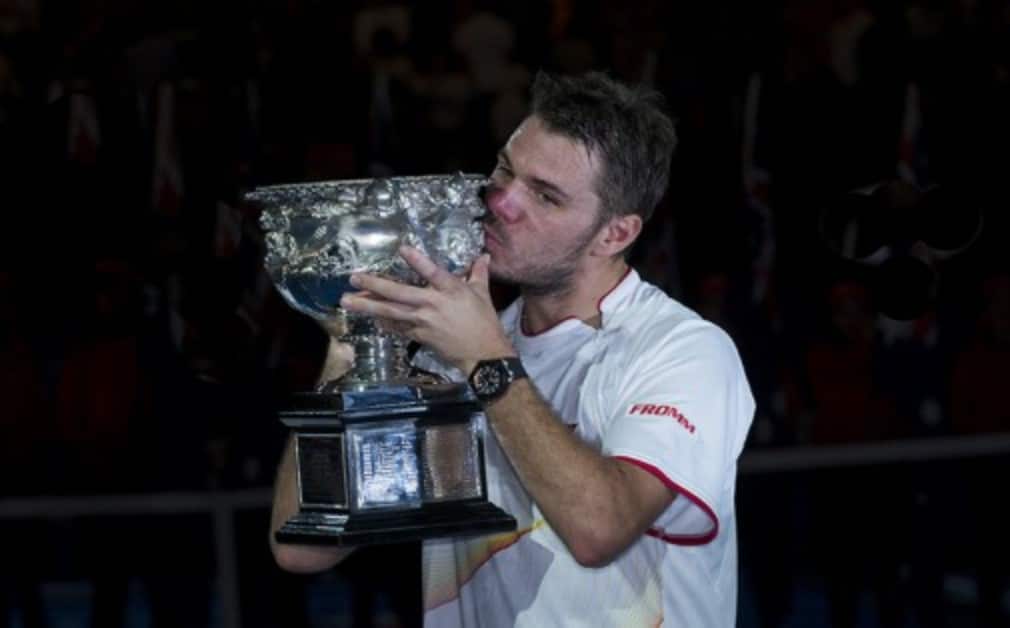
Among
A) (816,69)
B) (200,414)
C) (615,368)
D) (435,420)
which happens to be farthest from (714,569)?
(816,69)

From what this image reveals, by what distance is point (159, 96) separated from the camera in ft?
27.3

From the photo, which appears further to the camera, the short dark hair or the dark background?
the dark background

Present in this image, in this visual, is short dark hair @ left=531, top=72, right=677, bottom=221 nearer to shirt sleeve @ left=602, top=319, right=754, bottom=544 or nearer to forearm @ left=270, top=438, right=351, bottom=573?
shirt sleeve @ left=602, top=319, right=754, bottom=544

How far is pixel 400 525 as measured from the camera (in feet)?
9.91

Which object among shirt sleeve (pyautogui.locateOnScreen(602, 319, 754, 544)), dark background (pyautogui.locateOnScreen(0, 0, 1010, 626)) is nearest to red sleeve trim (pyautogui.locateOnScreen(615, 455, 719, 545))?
shirt sleeve (pyautogui.locateOnScreen(602, 319, 754, 544))

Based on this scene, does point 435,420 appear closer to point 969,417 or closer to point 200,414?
point 200,414

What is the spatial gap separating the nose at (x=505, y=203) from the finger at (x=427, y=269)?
1.22 feet

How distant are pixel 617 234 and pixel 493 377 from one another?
1.82 ft

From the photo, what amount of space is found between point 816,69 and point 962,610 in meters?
2.87

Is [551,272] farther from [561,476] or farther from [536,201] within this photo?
[561,476]

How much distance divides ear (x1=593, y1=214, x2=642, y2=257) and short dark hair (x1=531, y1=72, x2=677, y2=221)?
2 centimetres

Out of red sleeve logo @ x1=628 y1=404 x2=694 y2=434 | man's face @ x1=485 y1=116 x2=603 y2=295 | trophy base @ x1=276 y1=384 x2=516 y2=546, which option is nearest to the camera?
trophy base @ x1=276 y1=384 x2=516 y2=546

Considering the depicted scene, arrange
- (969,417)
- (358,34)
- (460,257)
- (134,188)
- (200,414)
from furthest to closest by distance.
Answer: (358,34), (134,188), (969,417), (200,414), (460,257)

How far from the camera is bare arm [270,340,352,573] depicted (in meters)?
3.31
